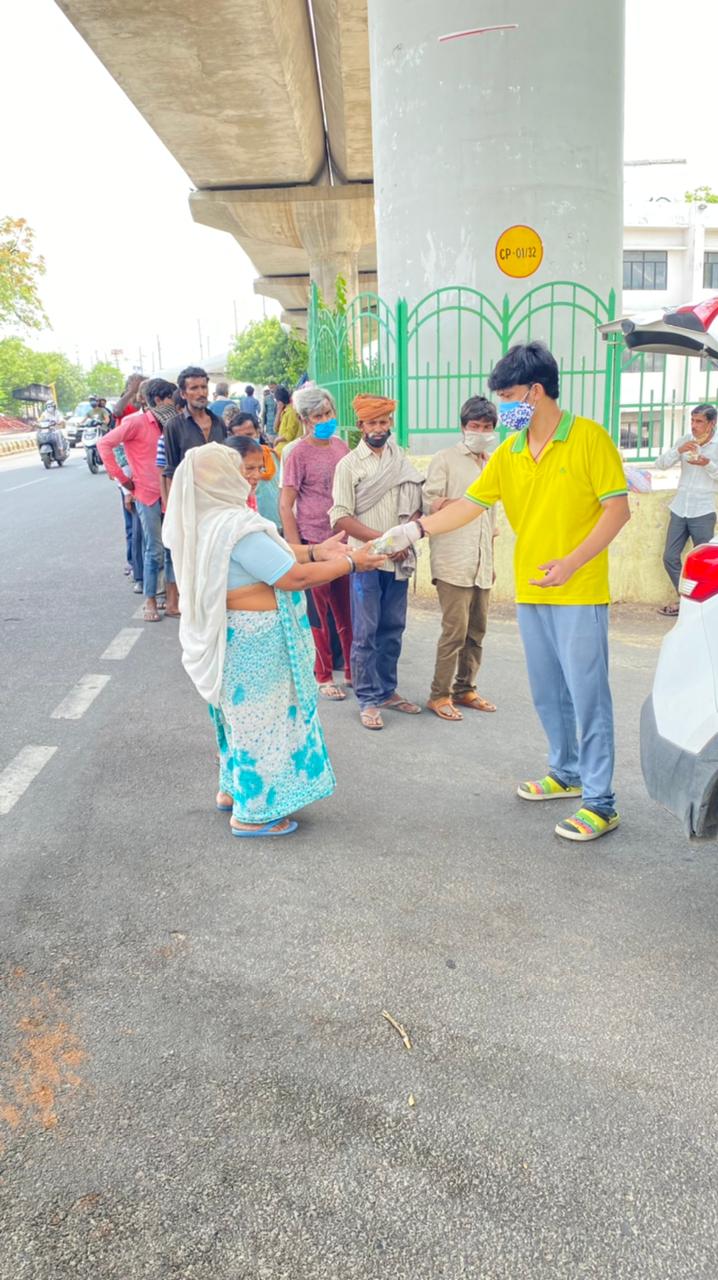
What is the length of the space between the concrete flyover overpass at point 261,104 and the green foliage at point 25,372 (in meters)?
45.7

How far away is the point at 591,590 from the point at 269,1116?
2.29 m

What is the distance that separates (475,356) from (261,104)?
33.4 ft

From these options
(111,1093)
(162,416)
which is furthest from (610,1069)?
(162,416)

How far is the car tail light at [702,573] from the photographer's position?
3.01 meters

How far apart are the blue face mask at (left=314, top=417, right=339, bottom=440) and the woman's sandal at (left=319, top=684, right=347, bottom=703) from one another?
1498 mm

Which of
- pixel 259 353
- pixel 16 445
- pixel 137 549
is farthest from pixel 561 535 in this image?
pixel 259 353

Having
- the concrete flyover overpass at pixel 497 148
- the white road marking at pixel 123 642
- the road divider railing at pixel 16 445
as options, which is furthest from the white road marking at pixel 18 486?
the road divider railing at pixel 16 445

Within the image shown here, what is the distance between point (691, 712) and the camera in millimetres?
2969

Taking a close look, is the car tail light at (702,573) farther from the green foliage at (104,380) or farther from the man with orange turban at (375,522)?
the green foliage at (104,380)

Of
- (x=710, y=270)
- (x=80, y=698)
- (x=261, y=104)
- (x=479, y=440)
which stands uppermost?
(x=261, y=104)

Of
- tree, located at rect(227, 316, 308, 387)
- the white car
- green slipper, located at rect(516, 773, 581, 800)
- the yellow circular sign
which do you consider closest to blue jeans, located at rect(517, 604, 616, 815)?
green slipper, located at rect(516, 773, 581, 800)

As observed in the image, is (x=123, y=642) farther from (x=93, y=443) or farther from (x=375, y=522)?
(x=93, y=443)

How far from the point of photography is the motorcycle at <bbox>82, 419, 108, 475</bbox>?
24.3 meters

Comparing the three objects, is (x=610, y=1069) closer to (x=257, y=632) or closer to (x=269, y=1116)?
(x=269, y=1116)
